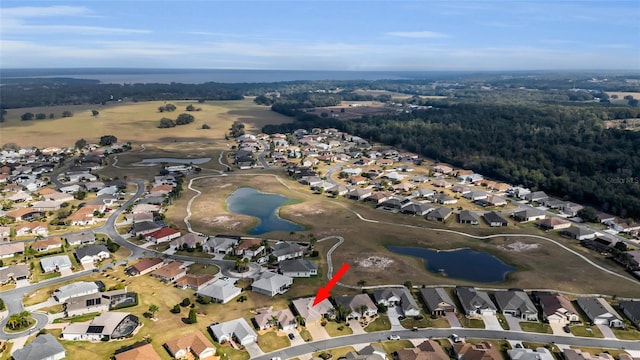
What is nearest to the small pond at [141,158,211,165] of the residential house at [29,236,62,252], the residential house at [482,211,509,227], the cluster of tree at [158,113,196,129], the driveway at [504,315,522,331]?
the cluster of tree at [158,113,196,129]

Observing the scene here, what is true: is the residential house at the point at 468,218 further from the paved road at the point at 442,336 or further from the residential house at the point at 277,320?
the residential house at the point at 277,320

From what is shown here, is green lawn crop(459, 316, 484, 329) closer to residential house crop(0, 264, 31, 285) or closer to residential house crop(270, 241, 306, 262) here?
residential house crop(270, 241, 306, 262)

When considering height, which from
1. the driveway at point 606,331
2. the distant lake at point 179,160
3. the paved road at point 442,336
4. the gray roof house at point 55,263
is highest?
the gray roof house at point 55,263

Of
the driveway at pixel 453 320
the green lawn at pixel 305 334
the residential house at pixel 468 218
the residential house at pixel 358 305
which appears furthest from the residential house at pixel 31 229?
the residential house at pixel 468 218

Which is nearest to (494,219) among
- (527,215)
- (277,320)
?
(527,215)

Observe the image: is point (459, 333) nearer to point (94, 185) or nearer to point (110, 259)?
point (110, 259)

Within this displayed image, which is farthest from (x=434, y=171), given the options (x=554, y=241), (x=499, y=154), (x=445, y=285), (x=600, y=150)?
(x=445, y=285)
